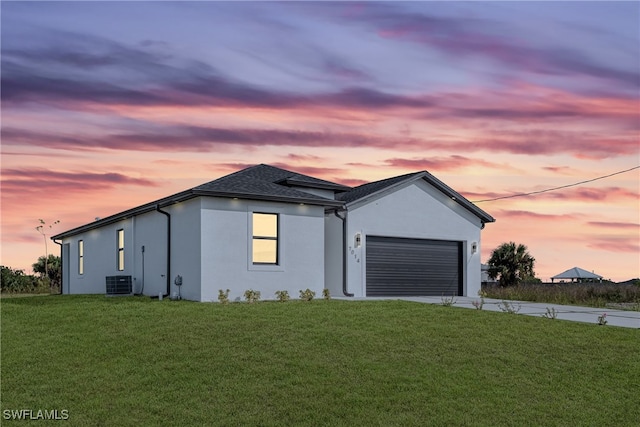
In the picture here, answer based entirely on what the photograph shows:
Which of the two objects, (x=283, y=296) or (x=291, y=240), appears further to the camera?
(x=291, y=240)

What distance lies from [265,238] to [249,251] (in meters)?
0.84

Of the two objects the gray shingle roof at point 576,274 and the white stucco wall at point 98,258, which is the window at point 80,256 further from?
the gray shingle roof at point 576,274

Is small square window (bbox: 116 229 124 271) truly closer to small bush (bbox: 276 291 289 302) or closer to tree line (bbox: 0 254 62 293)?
small bush (bbox: 276 291 289 302)

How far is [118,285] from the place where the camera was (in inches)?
999

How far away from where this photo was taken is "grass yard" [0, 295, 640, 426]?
9859 millimetres

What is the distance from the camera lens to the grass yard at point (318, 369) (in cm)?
986

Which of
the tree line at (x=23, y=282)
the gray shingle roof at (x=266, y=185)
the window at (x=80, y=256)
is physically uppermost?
the gray shingle roof at (x=266, y=185)

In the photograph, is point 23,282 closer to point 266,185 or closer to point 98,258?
point 98,258

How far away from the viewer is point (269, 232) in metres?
21.6

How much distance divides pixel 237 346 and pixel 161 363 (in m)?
1.58

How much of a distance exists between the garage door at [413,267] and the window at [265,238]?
4.72 metres

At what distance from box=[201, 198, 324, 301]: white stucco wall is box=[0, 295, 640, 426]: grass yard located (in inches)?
151

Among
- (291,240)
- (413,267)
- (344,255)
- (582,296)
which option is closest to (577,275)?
(582,296)

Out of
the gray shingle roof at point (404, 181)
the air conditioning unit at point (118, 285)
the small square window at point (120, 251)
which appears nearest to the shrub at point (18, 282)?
the small square window at point (120, 251)
